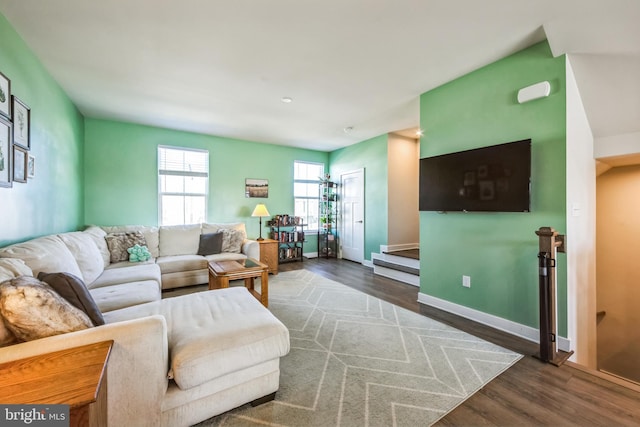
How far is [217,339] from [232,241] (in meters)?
3.24

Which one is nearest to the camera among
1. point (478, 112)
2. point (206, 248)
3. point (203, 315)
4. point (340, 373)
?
point (203, 315)

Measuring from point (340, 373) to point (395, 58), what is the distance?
276 cm

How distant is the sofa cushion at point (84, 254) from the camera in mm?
2490

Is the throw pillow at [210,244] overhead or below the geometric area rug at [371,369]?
overhead

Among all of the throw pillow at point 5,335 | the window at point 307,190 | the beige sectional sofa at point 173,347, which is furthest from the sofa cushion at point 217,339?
the window at point 307,190

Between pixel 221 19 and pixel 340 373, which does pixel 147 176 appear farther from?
pixel 340 373

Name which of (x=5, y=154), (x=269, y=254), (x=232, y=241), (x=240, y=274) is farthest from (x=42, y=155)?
(x=269, y=254)

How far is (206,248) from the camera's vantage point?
427 cm

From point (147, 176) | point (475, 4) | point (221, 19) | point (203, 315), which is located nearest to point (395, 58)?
point (475, 4)

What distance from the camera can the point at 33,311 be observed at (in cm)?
108

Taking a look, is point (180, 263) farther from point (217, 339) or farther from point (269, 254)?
point (217, 339)

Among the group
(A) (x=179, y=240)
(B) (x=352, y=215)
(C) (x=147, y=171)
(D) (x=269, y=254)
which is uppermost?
(C) (x=147, y=171)

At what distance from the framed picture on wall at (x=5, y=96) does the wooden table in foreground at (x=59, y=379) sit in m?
2.02

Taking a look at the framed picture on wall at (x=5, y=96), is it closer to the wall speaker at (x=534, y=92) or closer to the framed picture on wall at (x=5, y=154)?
the framed picture on wall at (x=5, y=154)
